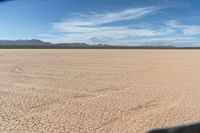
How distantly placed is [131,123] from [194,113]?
1.51 metres

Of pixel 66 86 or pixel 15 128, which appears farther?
pixel 66 86

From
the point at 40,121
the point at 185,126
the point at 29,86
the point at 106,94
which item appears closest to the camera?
the point at 185,126

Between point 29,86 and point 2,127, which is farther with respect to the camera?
point 29,86

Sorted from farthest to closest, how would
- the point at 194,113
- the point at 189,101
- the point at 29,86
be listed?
1. the point at 29,86
2. the point at 189,101
3. the point at 194,113

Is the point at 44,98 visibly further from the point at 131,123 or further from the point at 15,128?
the point at 131,123

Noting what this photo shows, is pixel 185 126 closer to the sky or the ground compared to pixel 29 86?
closer to the sky

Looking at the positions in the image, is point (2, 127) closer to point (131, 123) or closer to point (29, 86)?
point (131, 123)

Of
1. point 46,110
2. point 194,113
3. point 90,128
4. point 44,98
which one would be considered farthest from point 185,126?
point 44,98

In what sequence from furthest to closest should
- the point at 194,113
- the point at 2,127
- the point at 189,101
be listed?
the point at 189,101 < the point at 194,113 < the point at 2,127

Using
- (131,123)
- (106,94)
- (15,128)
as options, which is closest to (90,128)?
(131,123)

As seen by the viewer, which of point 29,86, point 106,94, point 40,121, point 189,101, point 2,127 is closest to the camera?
point 2,127

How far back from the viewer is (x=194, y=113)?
18.2ft

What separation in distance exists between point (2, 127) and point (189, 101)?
14.4 ft

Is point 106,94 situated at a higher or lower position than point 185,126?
lower
